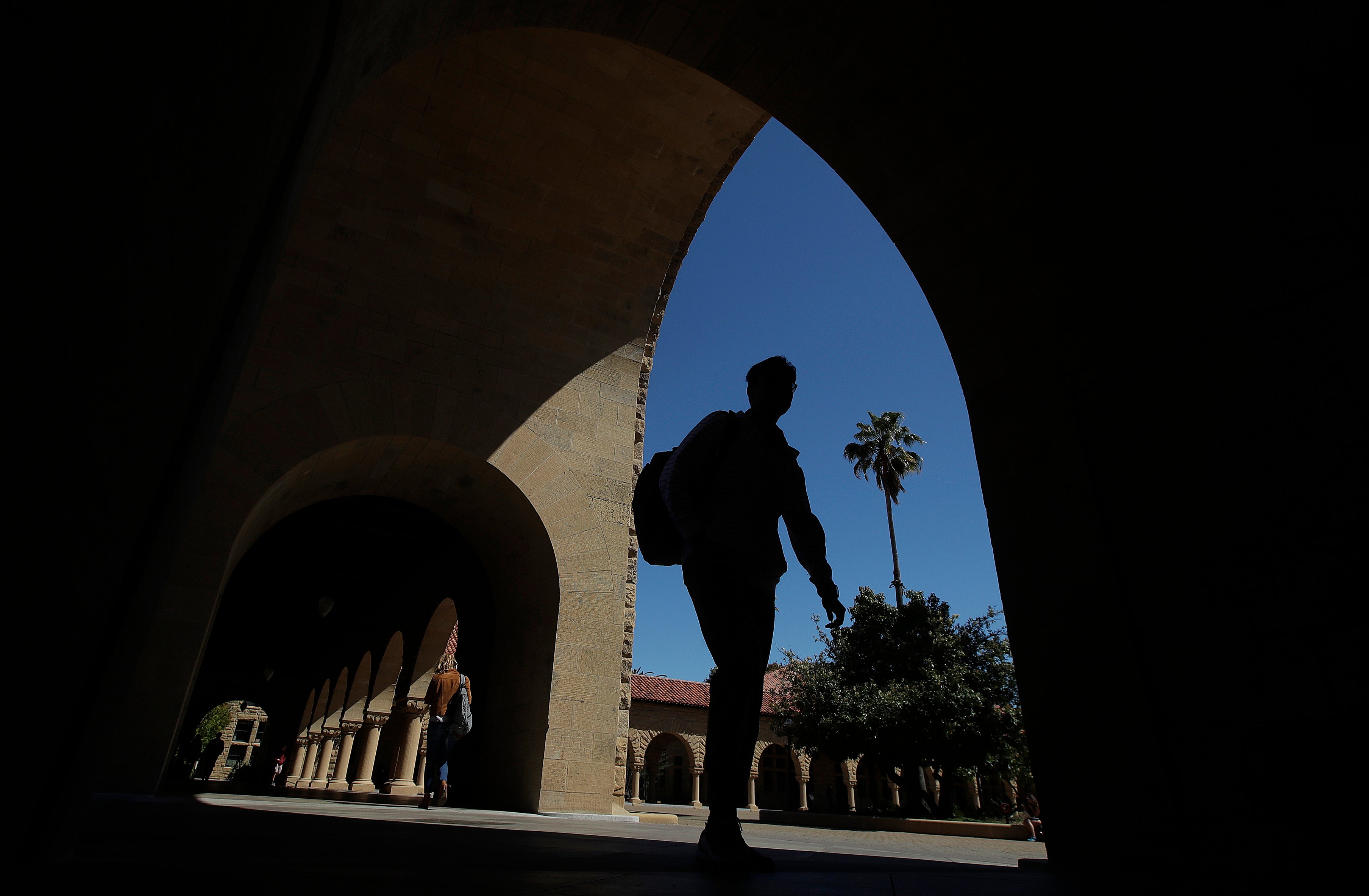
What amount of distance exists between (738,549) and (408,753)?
479 inches

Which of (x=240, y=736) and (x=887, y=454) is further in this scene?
(x=240, y=736)

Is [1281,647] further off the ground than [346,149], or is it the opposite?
[346,149]

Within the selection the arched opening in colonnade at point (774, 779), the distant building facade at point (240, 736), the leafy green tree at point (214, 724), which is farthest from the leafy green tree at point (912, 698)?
the distant building facade at point (240, 736)

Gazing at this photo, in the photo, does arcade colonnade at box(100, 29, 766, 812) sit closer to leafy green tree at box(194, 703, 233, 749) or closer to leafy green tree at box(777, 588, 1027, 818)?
leafy green tree at box(777, 588, 1027, 818)

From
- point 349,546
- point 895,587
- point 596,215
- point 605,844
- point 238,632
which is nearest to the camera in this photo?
point 605,844

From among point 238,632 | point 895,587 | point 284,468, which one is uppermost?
point 895,587

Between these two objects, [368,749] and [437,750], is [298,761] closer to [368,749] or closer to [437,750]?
[368,749]

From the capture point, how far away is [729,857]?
7.19 feet

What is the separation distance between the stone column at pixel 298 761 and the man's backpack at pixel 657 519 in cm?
2390

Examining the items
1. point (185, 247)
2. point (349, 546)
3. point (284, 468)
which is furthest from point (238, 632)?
point (185, 247)

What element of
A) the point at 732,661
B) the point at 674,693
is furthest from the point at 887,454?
the point at 732,661

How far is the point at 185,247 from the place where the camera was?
1.23m

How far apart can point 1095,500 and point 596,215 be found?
7103 millimetres

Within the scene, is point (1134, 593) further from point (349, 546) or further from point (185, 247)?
point (349, 546)
